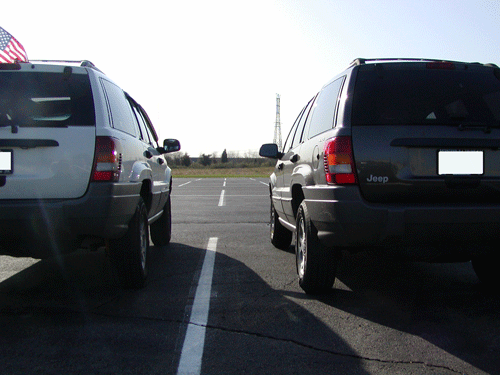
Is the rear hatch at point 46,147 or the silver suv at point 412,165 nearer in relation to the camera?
the silver suv at point 412,165

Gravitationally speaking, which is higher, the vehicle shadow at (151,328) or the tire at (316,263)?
the tire at (316,263)

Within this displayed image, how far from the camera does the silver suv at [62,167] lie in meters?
3.90

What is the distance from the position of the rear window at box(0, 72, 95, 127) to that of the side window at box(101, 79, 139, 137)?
333 millimetres

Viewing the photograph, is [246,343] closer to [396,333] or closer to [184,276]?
[396,333]

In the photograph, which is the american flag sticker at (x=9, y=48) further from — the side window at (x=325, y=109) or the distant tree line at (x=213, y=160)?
the distant tree line at (x=213, y=160)

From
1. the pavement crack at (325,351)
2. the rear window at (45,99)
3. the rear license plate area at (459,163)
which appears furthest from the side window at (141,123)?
the rear license plate area at (459,163)

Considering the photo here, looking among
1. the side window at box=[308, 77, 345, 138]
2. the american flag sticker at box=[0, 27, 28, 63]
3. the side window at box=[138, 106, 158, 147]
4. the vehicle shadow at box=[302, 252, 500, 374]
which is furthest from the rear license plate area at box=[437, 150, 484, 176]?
the american flag sticker at box=[0, 27, 28, 63]

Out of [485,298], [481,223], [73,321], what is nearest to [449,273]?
[485,298]

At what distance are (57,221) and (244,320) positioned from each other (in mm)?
1573

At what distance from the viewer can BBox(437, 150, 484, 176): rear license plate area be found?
3834mm

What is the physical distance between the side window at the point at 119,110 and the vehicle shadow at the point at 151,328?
1.50m

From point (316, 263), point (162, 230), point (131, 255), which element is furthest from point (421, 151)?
point (162, 230)

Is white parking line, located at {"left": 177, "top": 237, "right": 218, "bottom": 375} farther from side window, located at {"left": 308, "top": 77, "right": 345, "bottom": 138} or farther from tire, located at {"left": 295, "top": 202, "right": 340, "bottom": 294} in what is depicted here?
side window, located at {"left": 308, "top": 77, "right": 345, "bottom": 138}

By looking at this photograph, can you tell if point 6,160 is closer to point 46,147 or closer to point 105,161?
point 46,147
